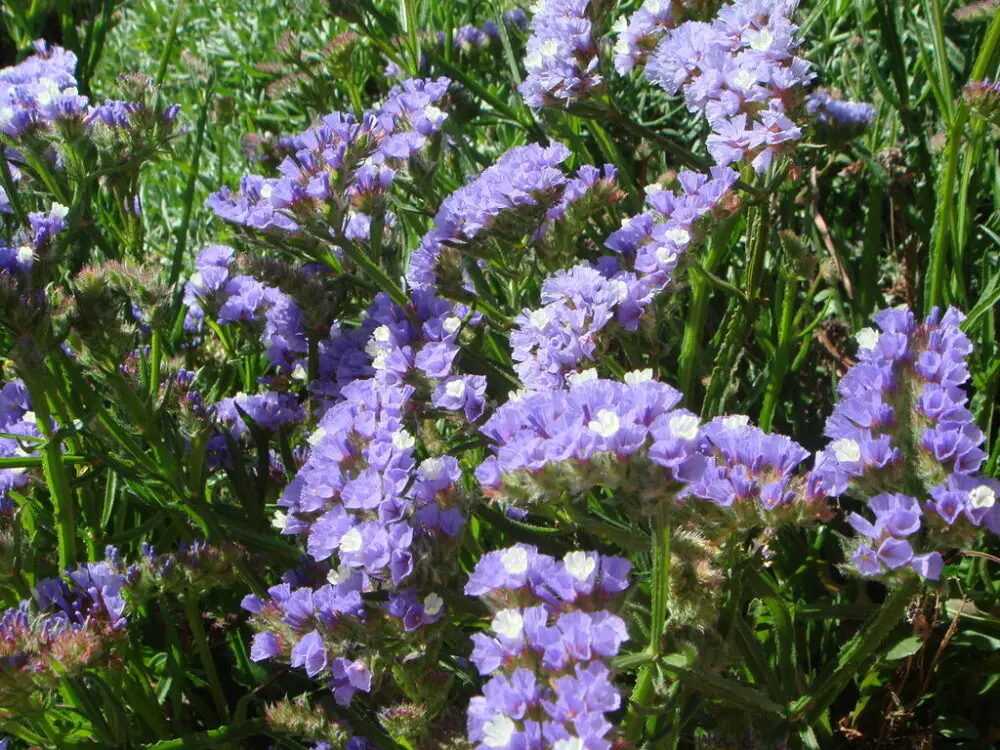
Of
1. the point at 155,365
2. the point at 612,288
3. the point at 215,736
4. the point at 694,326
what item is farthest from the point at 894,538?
the point at 155,365

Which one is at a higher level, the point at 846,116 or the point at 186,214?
the point at 846,116

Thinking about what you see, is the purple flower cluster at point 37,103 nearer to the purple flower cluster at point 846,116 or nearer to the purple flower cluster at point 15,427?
the purple flower cluster at point 15,427

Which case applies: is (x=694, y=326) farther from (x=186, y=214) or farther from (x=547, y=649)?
(x=186, y=214)

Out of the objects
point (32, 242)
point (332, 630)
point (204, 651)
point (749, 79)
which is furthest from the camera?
point (204, 651)

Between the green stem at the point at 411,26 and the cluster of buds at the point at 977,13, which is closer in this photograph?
the cluster of buds at the point at 977,13

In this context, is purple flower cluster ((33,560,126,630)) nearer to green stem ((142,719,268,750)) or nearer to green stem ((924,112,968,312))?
green stem ((142,719,268,750))

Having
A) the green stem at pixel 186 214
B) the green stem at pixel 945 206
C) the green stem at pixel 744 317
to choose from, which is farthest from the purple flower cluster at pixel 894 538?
the green stem at pixel 186 214

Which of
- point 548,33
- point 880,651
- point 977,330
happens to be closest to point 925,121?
point 977,330
